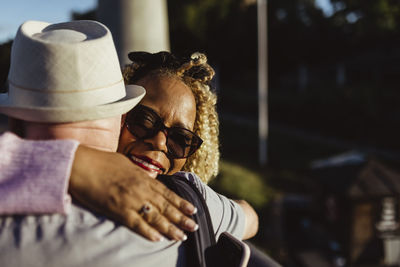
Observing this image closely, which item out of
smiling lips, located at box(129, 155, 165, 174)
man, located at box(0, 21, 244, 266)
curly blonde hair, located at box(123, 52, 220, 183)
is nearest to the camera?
man, located at box(0, 21, 244, 266)

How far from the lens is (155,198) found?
3.80 feet

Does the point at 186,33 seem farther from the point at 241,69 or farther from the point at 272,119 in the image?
the point at 272,119

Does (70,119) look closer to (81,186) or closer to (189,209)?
(81,186)

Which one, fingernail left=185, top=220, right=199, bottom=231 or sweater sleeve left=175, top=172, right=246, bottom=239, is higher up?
fingernail left=185, top=220, right=199, bottom=231

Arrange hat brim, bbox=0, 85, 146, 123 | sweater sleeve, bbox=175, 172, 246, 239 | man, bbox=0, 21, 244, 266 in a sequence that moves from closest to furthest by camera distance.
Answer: man, bbox=0, 21, 244, 266 → hat brim, bbox=0, 85, 146, 123 → sweater sleeve, bbox=175, 172, 246, 239

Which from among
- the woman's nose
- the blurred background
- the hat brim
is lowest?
the blurred background

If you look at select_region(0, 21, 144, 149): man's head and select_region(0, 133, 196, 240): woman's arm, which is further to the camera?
select_region(0, 21, 144, 149): man's head

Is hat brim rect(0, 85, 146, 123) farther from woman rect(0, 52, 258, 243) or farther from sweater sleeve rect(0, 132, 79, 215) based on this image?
woman rect(0, 52, 258, 243)

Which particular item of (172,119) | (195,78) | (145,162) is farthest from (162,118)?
(195,78)

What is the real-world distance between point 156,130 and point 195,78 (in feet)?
1.51

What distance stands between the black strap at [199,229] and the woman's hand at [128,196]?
0.04 meters

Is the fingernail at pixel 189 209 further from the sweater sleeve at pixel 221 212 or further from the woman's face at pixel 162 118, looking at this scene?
the woman's face at pixel 162 118

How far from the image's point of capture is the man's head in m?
1.18

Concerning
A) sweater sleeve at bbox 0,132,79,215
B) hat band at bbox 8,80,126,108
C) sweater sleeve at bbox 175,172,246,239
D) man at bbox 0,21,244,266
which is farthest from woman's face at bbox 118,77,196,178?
sweater sleeve at bbox 0,132,79,215
